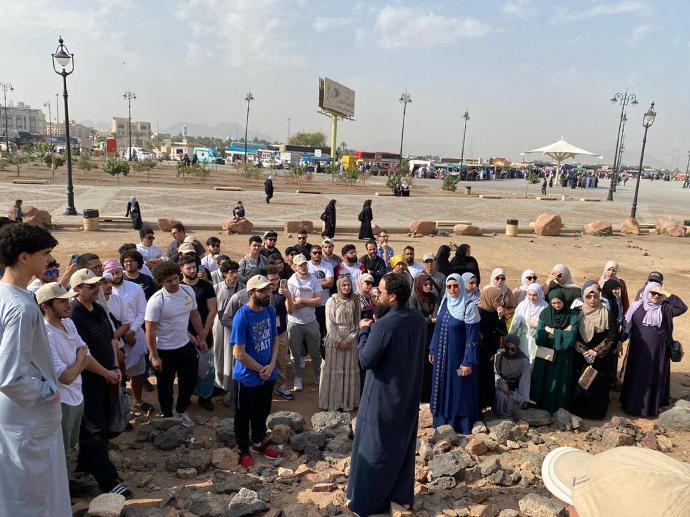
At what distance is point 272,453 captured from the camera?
4477 mm

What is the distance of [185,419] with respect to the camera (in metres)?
4.93

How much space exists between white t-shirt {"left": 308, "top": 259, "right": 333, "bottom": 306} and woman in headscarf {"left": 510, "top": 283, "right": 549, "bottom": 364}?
7.48ft

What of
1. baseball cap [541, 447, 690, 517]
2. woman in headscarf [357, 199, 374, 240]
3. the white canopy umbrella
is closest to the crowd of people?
baseball cap [541, 447, 690, 517]

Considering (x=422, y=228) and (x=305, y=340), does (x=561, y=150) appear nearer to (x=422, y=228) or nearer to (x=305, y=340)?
(x=422, y=228)

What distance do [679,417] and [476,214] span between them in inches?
771

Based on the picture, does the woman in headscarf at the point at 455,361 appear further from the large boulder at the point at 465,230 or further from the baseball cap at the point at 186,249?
the large boulder at the point at 465,230

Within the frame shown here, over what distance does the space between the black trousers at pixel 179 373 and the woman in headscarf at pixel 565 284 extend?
3777 mm

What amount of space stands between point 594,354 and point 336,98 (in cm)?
6338

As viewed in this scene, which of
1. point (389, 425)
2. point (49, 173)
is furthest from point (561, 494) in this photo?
point (49, 173)

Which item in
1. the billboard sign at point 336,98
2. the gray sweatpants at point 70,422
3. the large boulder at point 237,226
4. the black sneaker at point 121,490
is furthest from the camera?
the billboard sign at point 336,98

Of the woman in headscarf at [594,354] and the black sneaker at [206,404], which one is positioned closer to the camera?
the woman in headscarf at [594,354]

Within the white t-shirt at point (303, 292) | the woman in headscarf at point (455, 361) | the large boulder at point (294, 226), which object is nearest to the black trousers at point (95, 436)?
the white t-shirt at point (303, 292)

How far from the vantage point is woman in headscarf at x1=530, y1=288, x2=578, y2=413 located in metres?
5.32

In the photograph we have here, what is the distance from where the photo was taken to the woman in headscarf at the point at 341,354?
211 inches
